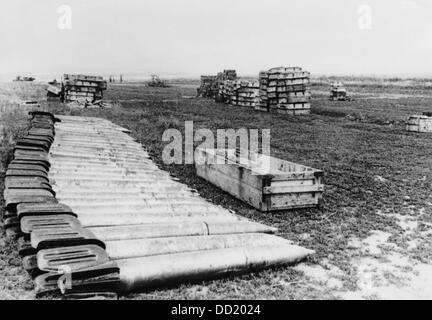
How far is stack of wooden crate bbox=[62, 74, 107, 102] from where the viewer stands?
77.0 ft

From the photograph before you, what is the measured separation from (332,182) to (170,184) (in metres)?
3.41

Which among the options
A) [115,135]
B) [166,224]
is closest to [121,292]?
[166,224]

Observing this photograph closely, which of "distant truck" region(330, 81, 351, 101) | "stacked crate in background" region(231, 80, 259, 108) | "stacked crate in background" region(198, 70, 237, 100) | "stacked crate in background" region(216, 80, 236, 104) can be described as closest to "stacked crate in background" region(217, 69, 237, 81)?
"stacked crate in background" region(198, 70, 237, 100)

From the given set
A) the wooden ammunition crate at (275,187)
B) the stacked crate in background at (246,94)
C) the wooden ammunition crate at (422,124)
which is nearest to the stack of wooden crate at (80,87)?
the stacked crate in background at (246,94)

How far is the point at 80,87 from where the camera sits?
23625mm

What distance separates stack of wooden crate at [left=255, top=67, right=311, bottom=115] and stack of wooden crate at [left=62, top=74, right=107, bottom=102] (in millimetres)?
9155

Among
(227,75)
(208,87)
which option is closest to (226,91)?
(227,75)

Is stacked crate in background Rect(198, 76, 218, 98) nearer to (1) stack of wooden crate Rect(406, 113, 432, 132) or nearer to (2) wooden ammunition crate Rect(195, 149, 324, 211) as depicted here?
(1) stack of wooden crate Rect(406, 113, 432, 132)

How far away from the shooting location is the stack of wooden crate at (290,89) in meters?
22.4

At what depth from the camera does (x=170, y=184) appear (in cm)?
812

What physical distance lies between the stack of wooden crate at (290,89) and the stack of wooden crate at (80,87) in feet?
30.0

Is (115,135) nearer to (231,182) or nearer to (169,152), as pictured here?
(169,152)

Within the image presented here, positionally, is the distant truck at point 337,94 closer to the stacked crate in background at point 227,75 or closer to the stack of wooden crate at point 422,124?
the stacked crate in background at point 227,75

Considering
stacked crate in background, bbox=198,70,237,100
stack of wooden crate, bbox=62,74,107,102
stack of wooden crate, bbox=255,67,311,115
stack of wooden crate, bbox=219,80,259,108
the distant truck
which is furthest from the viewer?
stacked crate in background, bbox=198,70,237,100
